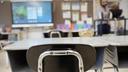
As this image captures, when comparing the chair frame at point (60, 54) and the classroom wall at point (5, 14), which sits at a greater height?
the classroom wall at point (5, 14)

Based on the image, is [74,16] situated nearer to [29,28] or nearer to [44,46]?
[29,28]

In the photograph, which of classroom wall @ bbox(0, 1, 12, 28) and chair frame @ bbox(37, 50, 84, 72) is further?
classroom wall @ bbox(0, 1, 12, 28)

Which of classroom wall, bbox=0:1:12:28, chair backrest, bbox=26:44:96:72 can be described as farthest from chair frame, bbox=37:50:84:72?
classroom wall, bbox=0:1:12:28

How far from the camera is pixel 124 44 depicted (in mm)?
2350

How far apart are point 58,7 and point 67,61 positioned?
512cm

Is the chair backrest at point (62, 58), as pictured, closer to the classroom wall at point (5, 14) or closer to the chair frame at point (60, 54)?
the chair frame at point (60, 54)

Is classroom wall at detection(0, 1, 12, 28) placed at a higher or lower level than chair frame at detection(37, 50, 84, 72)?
higher

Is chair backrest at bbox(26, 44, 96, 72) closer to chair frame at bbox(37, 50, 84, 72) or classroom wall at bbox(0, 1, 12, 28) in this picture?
chair frame at bbox(37, 50, 84, 72)

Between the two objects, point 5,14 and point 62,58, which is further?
point 5,14

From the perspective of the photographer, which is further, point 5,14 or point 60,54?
point 5,14

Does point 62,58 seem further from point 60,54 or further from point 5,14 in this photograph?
point 5,14

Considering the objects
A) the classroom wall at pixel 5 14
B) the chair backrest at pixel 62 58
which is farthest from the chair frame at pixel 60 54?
the classroom wall at pixel 5 14

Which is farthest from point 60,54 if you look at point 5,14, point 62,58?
point 5,14

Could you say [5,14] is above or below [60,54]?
above
